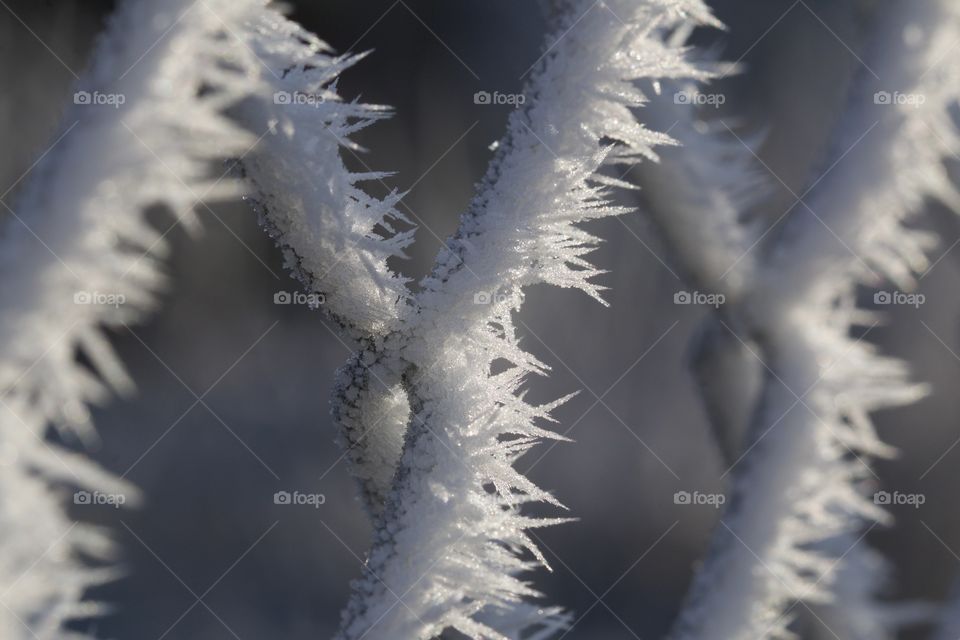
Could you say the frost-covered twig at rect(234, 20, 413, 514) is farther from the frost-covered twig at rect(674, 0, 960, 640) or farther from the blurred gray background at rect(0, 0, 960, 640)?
the blurred gray background at rect(0, 0, 960, 640)

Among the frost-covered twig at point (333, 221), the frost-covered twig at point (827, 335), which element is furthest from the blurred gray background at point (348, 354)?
the frost-covered twig at point (333, 221)

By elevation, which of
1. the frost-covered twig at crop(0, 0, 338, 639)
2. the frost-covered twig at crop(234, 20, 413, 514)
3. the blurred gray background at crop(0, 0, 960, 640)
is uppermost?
the blurred gray background at crop(0, 0, 960, 640)

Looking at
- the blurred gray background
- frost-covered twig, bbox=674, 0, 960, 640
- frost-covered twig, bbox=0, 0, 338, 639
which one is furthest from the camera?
the blurred gray background

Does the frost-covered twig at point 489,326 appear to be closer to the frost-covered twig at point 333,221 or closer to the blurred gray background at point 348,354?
the frost-covered twig at point 333,221

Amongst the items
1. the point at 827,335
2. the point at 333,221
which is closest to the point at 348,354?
the point at 827,335

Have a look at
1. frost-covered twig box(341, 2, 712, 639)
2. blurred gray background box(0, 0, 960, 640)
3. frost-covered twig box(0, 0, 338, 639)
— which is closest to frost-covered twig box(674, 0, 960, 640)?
frost-covered twig box(341, 2, 712, 639)

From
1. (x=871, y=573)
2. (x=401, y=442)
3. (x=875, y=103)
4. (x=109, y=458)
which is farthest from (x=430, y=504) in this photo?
(x=109, y=458)

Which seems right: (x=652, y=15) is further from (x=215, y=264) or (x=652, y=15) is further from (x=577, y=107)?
(x=215, y=264)
